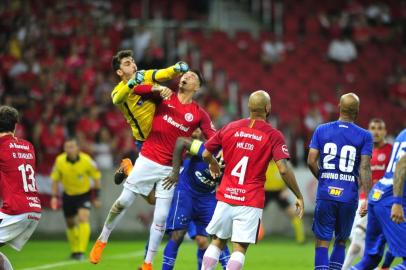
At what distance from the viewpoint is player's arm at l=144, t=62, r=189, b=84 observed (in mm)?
11430

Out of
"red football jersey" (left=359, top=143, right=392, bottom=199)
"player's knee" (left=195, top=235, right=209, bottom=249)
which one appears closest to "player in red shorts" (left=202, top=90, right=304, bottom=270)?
"player's knee" (left=195, top=235, right=209, bottom=249)

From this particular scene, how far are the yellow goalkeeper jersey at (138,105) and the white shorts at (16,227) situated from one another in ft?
6.89

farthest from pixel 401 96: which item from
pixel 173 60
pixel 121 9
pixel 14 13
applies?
pixel 14 13

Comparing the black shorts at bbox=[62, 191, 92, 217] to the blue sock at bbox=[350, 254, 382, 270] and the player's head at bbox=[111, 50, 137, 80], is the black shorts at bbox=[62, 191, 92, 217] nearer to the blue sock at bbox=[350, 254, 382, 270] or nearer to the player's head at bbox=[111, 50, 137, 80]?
the player's head at bbox=[111, 50, 137, 80]

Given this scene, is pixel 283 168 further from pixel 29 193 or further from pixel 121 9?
pixel 121 9

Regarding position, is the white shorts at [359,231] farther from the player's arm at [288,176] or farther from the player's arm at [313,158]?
the player's arm at [288,176]

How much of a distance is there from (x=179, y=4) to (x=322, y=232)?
57.1 feet

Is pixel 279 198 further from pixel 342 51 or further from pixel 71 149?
pixel 342 51

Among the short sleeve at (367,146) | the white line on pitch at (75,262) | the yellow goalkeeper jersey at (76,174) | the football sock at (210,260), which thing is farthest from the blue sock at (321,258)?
the yellow goalkeeper jersey at (76,174)

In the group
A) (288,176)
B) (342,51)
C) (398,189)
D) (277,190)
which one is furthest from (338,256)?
(342,51)

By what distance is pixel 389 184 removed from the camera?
10367 mm

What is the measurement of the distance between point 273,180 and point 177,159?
34.3 ft

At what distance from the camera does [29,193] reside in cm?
1077

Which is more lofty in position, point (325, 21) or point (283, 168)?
point (325, 21)
